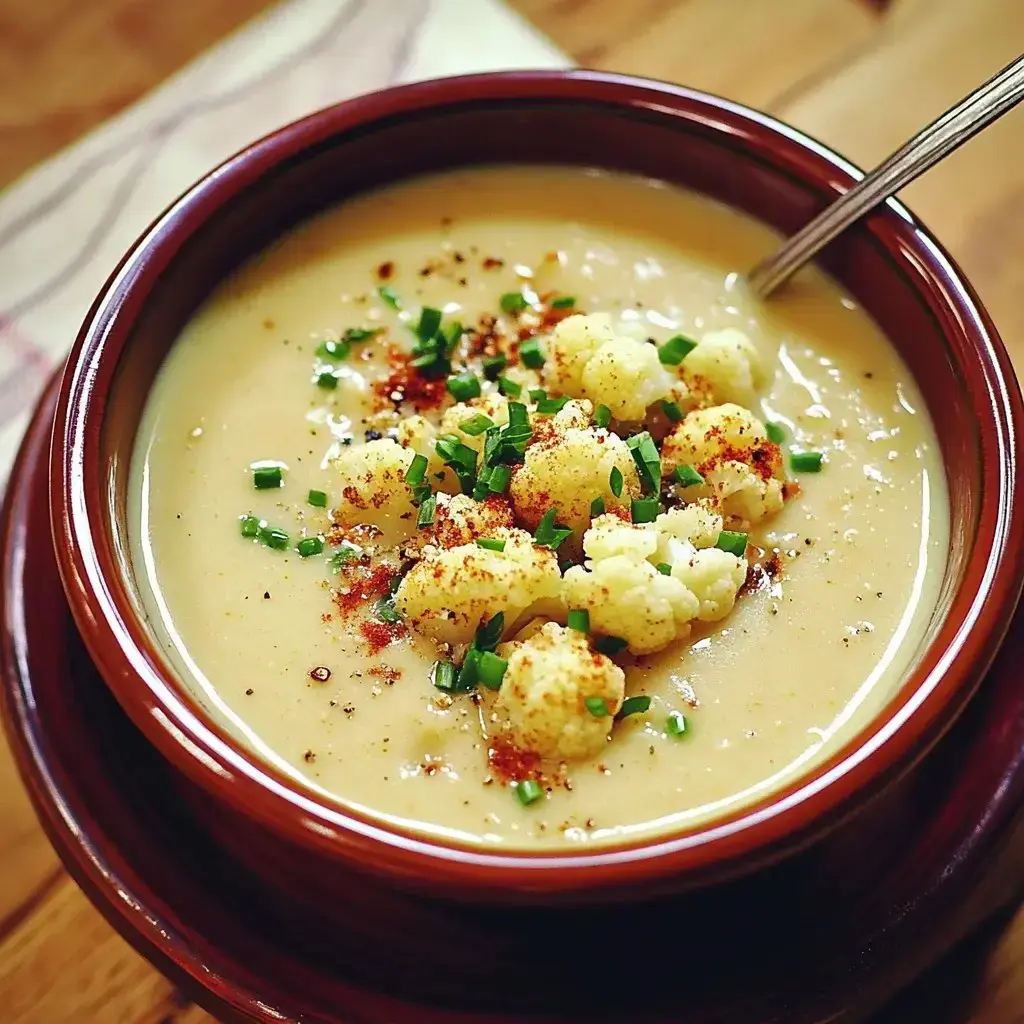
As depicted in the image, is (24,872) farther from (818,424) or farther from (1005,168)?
(1005,168)

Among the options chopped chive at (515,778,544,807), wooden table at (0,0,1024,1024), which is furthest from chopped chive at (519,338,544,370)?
wooden table at (0,0,1024,1024)

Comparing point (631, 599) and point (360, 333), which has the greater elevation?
point (360, 333)

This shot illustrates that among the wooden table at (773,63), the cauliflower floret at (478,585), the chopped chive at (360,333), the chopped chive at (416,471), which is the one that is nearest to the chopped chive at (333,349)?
the chopped chive at (360,333)

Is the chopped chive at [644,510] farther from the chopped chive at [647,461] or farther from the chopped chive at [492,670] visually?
the chopped chive at [492,670]

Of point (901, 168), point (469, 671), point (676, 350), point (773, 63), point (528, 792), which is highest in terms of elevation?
point (773, 63)

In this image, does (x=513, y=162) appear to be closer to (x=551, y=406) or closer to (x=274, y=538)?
(x=551, y=406)

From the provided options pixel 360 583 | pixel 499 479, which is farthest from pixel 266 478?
pixel 499 479

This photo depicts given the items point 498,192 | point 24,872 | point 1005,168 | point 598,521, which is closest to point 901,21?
point 1005,168
